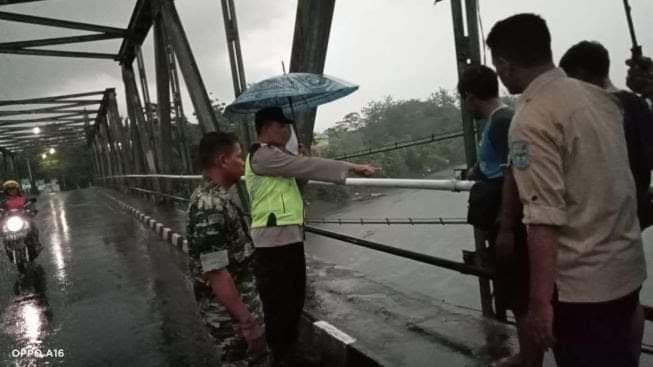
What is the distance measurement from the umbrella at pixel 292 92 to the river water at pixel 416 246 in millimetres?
8733

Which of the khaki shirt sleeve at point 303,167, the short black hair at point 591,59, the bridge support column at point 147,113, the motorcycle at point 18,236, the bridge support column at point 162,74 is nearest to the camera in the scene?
the short black hair at point 591,59

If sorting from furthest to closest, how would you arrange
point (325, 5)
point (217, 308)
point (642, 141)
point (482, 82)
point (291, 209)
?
point (325, 5), point (291, 209), point (217, 308), point (482, 82), point (642, 141)

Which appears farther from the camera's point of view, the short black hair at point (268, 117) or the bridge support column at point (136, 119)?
the bridge support column at point (136, 119)

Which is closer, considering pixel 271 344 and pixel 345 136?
pixel 271 344

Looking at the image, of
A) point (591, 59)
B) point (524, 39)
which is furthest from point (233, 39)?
point (524, 39)

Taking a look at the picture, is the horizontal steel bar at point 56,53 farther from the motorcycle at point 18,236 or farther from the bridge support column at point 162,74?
the motorcycle at point 18,236

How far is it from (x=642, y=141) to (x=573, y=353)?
0.68 metres

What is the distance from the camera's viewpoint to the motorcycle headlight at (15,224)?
7.61m

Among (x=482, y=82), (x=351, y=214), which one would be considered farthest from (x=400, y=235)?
(x=482, y=82)

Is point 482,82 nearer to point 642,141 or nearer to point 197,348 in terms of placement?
point 642,141

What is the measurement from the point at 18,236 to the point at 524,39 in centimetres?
801

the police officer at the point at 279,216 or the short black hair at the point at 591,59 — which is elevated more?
the short black hair at the point at 591,59

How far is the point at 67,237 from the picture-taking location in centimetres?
1054

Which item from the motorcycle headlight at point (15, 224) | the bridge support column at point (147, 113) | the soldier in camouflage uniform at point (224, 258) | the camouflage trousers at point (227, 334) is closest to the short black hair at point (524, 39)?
the soldier in camouflage uniform at point (224, 258)
